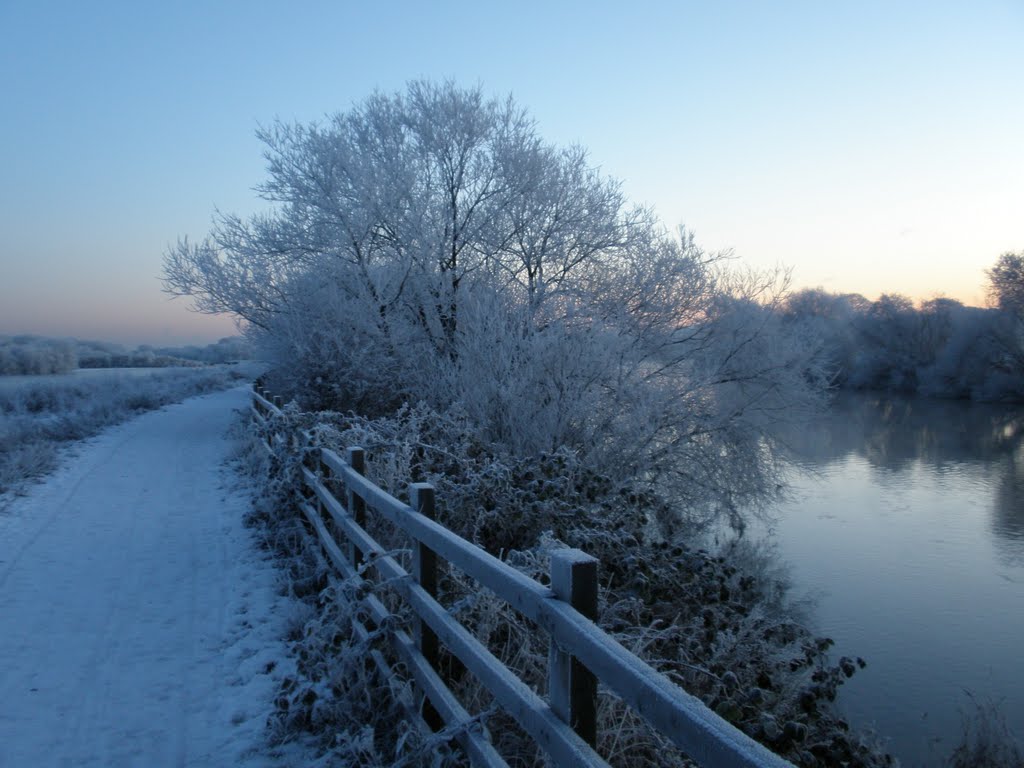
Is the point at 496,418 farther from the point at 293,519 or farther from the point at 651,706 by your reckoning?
the point at 651,706

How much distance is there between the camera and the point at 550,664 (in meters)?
2.44

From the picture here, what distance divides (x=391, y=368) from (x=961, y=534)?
1144cm

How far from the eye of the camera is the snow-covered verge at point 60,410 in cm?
1219

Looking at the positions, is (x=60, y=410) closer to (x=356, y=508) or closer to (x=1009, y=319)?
(x=356, y=508)

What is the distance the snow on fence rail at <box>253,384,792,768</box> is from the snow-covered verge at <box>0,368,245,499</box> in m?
8.93

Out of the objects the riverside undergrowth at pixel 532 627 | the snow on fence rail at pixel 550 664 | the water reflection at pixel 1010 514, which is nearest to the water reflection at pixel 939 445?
the water reflection at pixel 1010 514

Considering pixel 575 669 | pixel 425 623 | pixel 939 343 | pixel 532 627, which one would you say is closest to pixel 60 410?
pixel 532 627

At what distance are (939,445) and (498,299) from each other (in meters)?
18.2

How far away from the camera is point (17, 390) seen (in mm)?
26047

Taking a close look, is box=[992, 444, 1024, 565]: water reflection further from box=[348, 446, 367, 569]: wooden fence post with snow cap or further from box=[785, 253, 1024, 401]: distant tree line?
box=[785, 253, 1024, 401]: distant tree line

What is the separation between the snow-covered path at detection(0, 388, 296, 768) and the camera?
4.03 metres

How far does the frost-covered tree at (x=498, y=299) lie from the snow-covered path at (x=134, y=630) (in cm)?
500

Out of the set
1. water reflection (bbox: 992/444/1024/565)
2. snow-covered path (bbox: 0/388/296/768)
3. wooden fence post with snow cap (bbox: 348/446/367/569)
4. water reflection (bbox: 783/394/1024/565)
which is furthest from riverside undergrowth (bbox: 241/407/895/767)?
water reflection (bbox: 783/394/1024/565)

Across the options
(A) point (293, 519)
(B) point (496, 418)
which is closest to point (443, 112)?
(B) point (496, 418)
